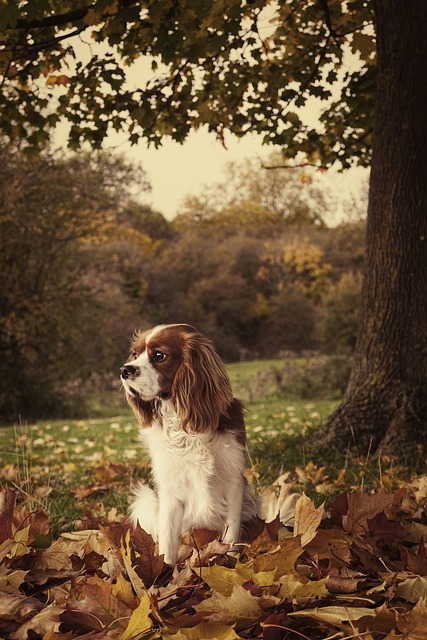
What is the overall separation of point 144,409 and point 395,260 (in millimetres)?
3209

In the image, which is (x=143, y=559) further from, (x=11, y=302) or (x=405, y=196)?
(x=11, y=302)

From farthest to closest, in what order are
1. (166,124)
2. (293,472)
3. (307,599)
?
(166,124) → (293,472) → (307,599)

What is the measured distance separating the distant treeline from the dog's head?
101 cm

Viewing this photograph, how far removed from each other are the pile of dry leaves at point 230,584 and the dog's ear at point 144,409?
1.71 feet

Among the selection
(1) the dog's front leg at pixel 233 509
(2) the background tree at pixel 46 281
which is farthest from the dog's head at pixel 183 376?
(2) the background tree at pixel 46 281

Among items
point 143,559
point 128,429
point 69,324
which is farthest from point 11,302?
point 143,559

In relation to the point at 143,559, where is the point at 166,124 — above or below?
above

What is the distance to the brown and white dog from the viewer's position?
2.79m

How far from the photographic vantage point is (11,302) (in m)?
14.7

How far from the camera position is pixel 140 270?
28.8 metres

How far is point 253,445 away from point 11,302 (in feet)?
32.6

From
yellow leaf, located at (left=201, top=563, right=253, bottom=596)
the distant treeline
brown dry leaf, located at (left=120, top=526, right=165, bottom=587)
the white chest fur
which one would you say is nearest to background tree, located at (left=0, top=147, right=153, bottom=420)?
the distant treeline

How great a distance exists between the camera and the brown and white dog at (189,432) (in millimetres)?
2793

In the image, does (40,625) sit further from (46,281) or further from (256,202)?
(256,202)
